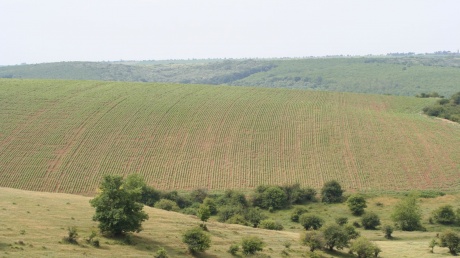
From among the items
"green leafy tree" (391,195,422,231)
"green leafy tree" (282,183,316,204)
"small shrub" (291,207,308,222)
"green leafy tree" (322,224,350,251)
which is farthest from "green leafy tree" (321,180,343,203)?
"green leafy tree" (322,224,350,251)

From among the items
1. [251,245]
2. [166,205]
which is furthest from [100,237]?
[166,205]

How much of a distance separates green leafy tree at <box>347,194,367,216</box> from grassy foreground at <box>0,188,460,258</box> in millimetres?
8986

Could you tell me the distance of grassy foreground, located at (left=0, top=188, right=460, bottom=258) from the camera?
151 ft

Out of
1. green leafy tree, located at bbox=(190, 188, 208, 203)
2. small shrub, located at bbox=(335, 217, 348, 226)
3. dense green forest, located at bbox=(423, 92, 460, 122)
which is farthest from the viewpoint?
dense green forest, located at bbox=(423, 92, 460, 122)

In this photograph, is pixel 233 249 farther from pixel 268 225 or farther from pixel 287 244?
pixel 268 225

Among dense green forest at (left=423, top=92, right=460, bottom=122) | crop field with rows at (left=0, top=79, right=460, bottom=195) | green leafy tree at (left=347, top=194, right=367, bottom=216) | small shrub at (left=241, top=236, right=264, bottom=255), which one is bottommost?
small shrub at (left=241, top=236, right=264, bottom=255)

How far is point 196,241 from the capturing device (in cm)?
5222

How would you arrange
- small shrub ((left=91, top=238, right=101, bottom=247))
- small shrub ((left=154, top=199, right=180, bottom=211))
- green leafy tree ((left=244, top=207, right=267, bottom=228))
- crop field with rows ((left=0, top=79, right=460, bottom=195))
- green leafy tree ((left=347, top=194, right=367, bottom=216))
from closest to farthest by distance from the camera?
small shrub ((left=91, top=238, right=101, bottom=247)), green leafy tree ((left=244, top=207, right=267, bottom=228)), small shrub ((left=154, top=199, right=180, bottom=211)), green leafy tree ((left=347, top=194, right=367, bottom=216)), crop field with rows ((left=0, top=79, right=460, bottom=195))

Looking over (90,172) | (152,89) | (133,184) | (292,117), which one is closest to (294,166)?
(292,117)

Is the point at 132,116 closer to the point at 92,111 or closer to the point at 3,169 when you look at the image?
the point at 92,111

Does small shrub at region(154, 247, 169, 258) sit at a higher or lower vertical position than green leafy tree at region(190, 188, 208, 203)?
lower

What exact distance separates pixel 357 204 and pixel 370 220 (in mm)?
6134

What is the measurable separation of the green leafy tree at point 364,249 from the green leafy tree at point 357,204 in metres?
22.5

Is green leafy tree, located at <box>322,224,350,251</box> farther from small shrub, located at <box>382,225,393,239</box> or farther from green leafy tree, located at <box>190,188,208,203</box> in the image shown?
green leafy tree, located at <box>190,188,208,203</box>
